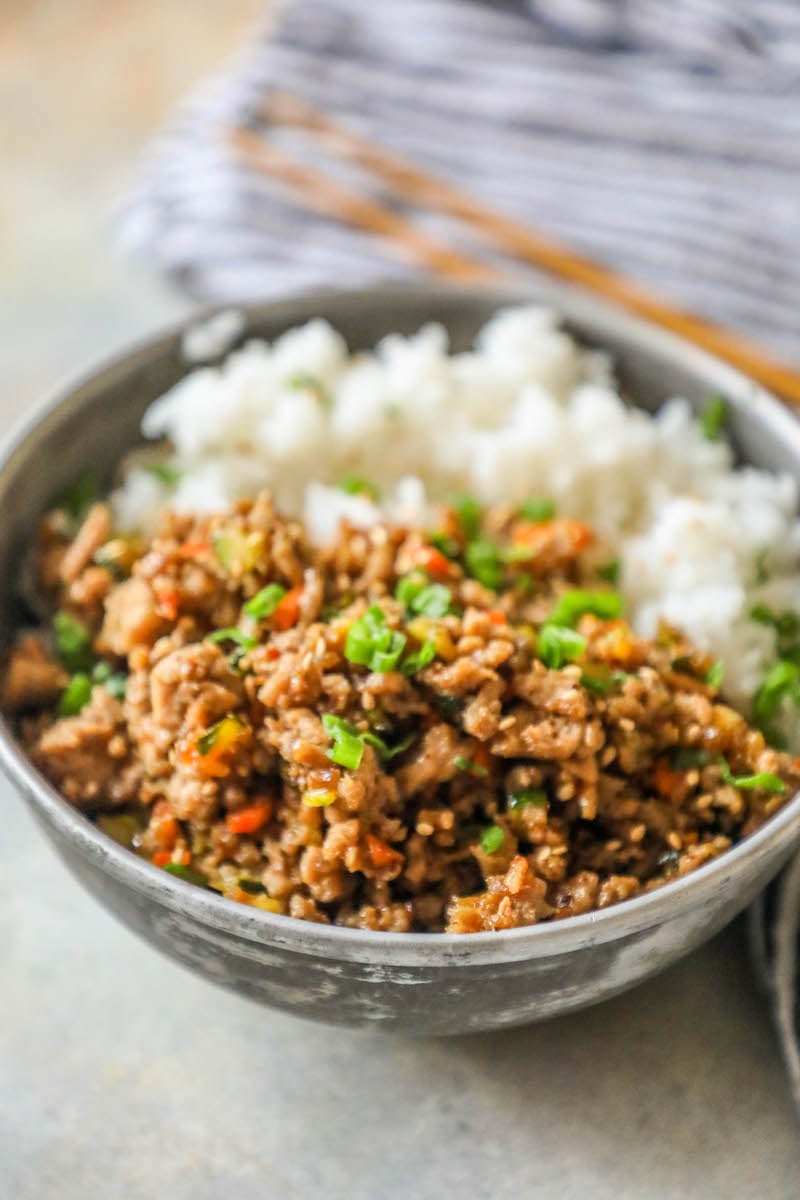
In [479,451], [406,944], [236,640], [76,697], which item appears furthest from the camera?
[479,451]

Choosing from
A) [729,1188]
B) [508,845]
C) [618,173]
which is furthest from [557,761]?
[618,173]

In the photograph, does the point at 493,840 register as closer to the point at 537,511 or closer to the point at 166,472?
the point at 537,511

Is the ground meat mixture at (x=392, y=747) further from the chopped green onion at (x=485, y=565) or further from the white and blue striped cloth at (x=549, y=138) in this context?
the white and blue striped cloth at (x=549, y=138)

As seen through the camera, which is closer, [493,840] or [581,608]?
[493,840]

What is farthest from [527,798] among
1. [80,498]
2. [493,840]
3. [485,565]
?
[80,498]

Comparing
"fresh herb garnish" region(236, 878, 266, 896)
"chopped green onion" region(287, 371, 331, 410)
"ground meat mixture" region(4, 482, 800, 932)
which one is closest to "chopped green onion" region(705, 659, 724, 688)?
"ground meat mixture" region(4, 482, 800, 932)

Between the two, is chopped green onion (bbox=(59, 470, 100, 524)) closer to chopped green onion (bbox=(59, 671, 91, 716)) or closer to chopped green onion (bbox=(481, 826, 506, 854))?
chopped green onion (bbox=(59, 671, 91, 716))

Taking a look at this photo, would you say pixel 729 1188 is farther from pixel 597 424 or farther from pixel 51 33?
pixel 51 33
